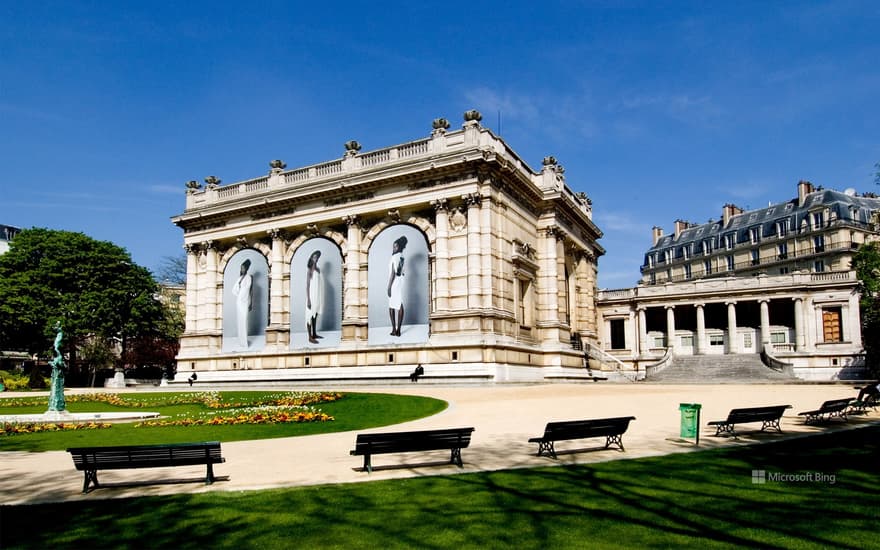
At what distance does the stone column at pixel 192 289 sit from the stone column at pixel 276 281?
7.83 meters

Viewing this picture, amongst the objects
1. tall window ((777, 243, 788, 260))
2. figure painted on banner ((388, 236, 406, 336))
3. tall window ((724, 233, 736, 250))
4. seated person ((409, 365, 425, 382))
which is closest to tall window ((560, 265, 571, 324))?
figure painted on banner ((388, 236, 406, 336))

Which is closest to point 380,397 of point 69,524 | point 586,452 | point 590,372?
point 586,452

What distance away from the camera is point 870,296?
2014 inches

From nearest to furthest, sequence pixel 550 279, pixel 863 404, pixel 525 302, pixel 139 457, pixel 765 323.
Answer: pixel 139 457
pixel 863 404
pixel 525 302
pixel 550 279
pixel 765 323

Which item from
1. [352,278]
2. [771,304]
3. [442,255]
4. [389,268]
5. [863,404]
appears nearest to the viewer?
[863,404]

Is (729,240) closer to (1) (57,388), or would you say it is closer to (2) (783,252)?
(2) (783,252)

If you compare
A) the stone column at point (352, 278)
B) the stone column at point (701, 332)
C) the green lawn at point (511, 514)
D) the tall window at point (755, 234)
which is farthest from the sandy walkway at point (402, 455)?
the tall window at point (755, 234)

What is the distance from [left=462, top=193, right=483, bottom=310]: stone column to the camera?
129 ft

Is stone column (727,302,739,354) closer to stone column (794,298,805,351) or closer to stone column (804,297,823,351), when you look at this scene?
stone column (794,298,805,351)

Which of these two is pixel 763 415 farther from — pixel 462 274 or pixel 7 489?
pixel 462 274

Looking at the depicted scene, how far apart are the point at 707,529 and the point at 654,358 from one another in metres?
61.0

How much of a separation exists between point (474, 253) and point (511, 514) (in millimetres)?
30804

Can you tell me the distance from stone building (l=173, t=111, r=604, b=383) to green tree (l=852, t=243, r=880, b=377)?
20627 mm

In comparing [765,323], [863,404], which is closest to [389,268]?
[863,404]
